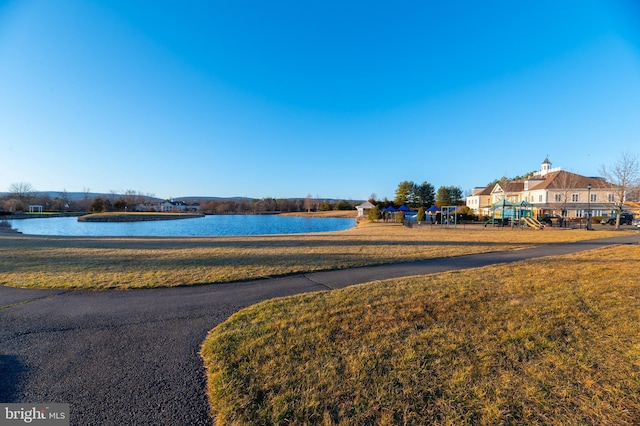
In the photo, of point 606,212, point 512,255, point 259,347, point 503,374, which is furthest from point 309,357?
point 606,212

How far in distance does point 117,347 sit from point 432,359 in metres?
3.75

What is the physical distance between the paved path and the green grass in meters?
0.32

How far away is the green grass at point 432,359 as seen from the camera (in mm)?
2184

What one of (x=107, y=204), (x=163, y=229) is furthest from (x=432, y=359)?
(x=107, y=204)

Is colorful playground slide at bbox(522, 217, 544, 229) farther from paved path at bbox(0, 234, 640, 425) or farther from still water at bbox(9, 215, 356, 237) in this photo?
paved path at bbox(0, 234, 640, 425)

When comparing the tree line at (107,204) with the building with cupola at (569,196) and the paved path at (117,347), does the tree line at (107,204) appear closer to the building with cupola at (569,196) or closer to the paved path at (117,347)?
the building with cupola at (569,196)

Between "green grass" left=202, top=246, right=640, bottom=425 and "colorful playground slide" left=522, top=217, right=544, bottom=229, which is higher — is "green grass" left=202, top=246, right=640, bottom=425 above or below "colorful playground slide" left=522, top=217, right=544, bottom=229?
below

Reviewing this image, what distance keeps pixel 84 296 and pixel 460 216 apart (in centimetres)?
4004

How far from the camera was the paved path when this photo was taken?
2.36m

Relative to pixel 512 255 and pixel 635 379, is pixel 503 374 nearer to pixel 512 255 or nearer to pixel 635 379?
pixel 635 379

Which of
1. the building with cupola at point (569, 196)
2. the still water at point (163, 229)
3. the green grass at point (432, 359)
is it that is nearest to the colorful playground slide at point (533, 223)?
the building with cupola at point (569, 196)

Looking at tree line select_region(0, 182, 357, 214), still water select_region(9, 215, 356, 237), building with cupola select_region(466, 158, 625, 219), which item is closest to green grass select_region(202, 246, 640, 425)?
still water select_region(9, 215, 356, 237)

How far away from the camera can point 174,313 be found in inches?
176

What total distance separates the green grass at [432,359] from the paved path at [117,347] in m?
0.32
